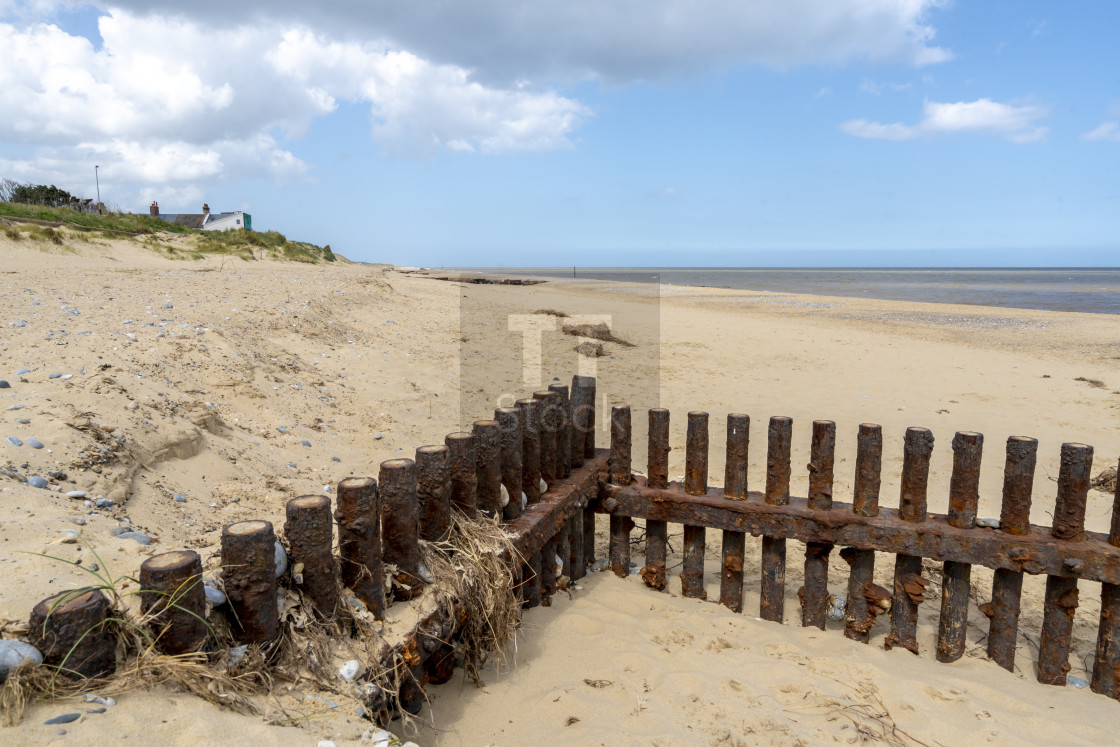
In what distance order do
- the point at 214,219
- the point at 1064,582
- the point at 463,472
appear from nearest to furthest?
the point at 463,472 → the point at 1064,582 → the point at 214,219

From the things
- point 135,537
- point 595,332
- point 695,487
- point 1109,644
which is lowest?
point 1109,644

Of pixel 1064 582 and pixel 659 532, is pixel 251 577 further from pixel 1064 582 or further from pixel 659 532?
pixel 1064 582

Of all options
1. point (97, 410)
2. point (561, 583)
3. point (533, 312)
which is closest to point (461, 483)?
point (561, 583)

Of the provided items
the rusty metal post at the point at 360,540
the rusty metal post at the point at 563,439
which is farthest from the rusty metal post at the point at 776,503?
the rusty metal post at the point at 360,540

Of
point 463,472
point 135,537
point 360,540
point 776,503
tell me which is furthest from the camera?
point 776,503

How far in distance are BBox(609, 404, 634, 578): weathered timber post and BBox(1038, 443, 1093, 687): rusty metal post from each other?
228 cm

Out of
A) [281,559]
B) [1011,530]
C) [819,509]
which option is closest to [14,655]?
[281,559]

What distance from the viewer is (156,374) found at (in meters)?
5.30

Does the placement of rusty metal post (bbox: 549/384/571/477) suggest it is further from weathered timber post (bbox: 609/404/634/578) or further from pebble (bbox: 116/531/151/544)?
pebble (bbox: 116/531/151/544)

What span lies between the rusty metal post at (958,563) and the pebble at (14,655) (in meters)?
3.84

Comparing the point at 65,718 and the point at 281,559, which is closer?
the point at 65,718

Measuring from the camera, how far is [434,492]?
9.69ft

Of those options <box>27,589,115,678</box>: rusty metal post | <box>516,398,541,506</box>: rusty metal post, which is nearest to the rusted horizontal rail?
<box>516,398,541,506</box>: rusty metal post

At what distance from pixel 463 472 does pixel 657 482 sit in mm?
1483
